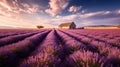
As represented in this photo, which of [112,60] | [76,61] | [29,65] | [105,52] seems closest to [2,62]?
[29,65]

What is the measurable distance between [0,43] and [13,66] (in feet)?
13.0

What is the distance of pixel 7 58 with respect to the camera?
432 cm

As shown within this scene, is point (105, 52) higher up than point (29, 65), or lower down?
lower down

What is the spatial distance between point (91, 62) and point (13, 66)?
8.65 ft

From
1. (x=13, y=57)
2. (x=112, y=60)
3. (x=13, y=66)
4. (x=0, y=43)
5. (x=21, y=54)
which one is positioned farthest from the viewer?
(x=0, y=43)

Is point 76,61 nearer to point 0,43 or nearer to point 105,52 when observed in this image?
point 105,52

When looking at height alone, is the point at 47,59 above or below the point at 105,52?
above

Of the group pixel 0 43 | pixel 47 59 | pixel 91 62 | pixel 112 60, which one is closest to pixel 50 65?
pixel 47 59

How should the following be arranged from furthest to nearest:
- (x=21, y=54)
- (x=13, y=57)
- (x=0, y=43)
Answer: (x=0, y=43) < (x=21, y=54) < (x=13, y=57)

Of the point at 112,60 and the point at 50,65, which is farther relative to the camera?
the point at 112,60

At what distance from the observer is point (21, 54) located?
5605 millimetres

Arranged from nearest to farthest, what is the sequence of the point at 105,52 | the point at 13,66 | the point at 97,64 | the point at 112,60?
1. the point at 97,64
2. the point at 112,60
3. the point at 13,66
4. the point at 105,52

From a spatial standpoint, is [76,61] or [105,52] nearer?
[76,61]

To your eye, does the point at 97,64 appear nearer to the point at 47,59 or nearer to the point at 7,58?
the point at 47,59
